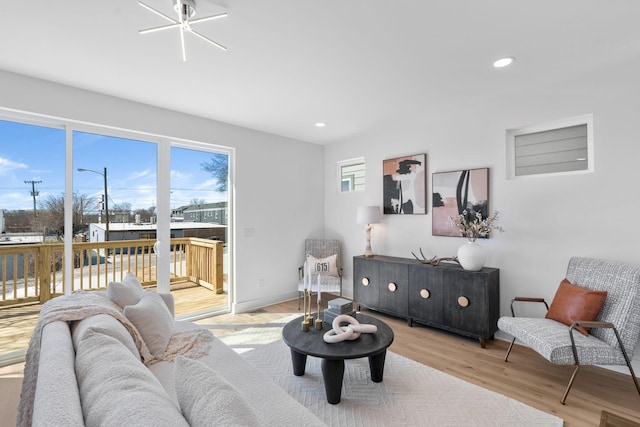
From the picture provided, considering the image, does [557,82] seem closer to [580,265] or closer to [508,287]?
[580,265]

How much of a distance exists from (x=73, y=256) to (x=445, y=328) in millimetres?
3887

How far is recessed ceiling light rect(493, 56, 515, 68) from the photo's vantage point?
2.38 m

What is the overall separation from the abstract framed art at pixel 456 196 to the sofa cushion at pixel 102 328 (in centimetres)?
324

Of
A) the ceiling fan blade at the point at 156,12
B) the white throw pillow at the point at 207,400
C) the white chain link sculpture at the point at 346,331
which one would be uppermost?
the ceiling fan blade at the point at 156,12

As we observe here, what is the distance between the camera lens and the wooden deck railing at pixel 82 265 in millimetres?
2846

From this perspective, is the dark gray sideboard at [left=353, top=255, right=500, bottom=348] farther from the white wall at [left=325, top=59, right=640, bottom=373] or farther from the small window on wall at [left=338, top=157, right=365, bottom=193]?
the small window on wall at [left=338, top=157, right=365, bottom=193]

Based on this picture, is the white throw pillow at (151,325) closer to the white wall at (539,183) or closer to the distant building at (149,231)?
the distant building at (149,231)

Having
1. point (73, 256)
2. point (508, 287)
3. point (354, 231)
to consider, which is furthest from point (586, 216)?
point (73, 256)

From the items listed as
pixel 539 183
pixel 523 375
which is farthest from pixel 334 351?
pixel 539 183

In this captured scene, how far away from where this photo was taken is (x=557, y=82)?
282 centimetres

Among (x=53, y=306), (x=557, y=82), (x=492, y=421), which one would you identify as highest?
(x=557, y=82)

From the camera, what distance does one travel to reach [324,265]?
445cm

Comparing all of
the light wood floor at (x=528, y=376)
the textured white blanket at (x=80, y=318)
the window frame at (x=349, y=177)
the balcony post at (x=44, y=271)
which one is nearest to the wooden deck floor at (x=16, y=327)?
the balcony post at (x=44, y=271)

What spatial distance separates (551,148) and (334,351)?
285 centimetres
